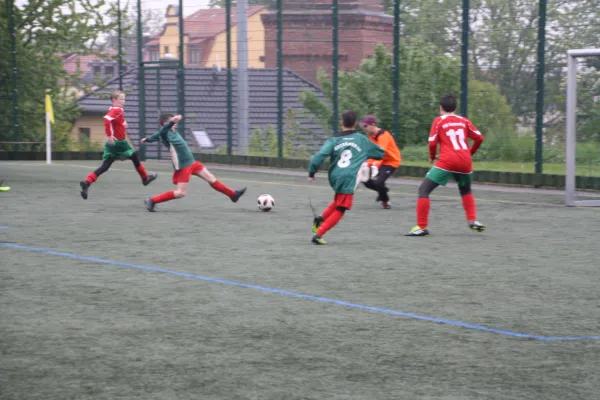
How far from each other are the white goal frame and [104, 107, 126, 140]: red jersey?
6.87 metres

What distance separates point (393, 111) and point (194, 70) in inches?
250

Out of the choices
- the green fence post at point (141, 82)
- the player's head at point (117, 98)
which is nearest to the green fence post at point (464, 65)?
the player's head at point (117, 98)

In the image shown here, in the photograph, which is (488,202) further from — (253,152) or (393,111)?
(253,152)

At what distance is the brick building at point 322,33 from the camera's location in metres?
21.5

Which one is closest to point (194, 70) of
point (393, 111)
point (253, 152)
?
point (253, 152)

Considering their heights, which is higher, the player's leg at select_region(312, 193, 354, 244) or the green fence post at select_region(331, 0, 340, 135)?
the green fence post at select_region(331, 0, 340, 135)

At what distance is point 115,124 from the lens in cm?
1638

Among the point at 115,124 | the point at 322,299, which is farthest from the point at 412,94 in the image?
the point at 322,299

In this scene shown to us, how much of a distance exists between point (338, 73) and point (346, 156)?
11.5 m

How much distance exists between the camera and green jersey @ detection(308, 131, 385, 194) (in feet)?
35.3

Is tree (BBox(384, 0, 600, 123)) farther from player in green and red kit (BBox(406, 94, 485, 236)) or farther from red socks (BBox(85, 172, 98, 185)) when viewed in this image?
red socks (BBox(85, 172, 98, 185))

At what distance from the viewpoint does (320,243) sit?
10.6 m

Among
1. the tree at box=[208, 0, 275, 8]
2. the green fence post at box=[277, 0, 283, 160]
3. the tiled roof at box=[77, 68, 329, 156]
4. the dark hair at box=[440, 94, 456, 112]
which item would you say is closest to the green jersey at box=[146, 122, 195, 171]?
the dark hair at box=[440, 94, 456, 112]

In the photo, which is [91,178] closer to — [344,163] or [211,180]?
[211,180]
